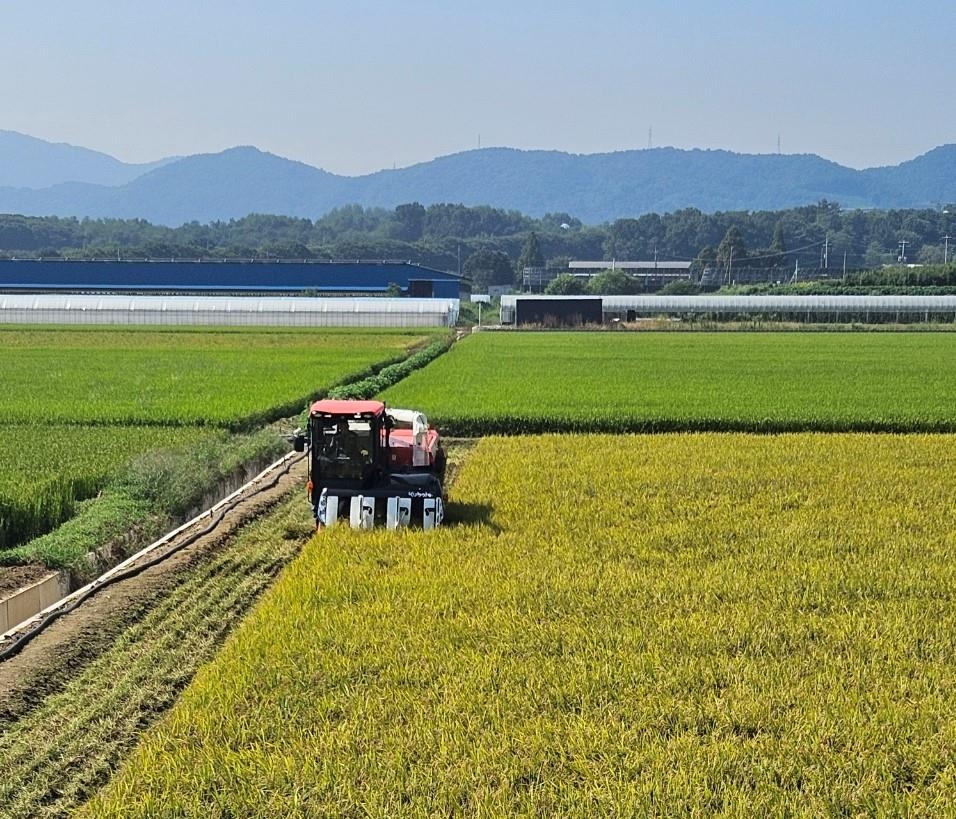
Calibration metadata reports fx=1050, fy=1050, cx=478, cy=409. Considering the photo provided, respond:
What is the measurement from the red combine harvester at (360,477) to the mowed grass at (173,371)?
746 cm

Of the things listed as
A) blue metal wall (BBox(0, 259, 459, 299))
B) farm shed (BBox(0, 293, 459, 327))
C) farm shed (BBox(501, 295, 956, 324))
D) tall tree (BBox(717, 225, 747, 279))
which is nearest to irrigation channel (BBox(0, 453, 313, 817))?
farm shed (BBox(0, 293, 459, 327))

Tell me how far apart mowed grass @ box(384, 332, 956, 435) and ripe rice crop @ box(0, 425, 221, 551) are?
6.01 meters

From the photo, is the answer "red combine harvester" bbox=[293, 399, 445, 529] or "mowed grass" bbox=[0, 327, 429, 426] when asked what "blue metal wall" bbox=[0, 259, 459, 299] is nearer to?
"mowed grass" bbox=[0, 327, 429, 426]

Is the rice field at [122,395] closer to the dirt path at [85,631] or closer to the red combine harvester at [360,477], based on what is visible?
the dirt path at [85,631]

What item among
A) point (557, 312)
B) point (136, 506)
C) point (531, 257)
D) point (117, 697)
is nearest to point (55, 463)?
point (136, 506)

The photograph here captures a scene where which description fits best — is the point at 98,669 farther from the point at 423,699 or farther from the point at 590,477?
the point at 590,477

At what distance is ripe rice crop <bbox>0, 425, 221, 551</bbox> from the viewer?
1056 centimetres

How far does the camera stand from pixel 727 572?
870cm

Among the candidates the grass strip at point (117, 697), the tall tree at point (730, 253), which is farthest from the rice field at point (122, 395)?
the tall tree at point (730, 253)

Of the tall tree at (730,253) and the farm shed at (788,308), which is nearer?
the farm shed at (788,308)

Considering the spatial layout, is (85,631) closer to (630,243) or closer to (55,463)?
(55,463)

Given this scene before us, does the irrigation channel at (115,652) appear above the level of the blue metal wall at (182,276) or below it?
below

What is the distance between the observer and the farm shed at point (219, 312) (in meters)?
57.2

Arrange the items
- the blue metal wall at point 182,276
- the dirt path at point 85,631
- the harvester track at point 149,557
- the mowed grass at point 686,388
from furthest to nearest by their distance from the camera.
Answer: the blue metal wall at point 182,276, the mowed grass at point 686,388, the harvester track at point 149,557, the dirt path at point 85,631
